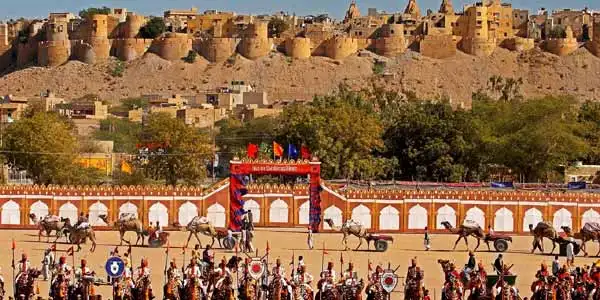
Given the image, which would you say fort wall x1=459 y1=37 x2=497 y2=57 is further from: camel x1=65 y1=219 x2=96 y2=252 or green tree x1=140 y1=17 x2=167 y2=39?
camel x1=65 y1=219 x2=96 y2=252

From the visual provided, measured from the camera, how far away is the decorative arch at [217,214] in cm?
4756

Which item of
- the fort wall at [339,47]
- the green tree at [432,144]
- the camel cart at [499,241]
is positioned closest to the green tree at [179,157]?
the green tree at [432,144]

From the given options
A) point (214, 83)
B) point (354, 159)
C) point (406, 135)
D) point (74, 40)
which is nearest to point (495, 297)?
point (354, 159)

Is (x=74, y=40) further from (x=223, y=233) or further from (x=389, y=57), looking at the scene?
(x=223, y=233)

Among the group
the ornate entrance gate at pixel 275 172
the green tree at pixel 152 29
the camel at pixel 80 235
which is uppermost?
the green tree at pixel 152 29

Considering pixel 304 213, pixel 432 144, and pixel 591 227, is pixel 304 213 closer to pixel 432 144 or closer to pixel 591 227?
pixel 591 227

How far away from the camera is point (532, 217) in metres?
48.3

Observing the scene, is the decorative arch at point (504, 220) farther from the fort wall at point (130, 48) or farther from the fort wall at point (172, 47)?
the fort wall at point (130, 48)

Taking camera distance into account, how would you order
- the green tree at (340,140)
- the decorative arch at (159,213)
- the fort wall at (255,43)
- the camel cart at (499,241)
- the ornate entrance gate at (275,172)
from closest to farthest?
the camel cart at (499,241)
the ornate entrance gate at (275,172)
the decorative arch at (159,213)
the green tree at (340,140)
the fort wall at (255,43)

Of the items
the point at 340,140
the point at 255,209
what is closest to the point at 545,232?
the point at 255,209

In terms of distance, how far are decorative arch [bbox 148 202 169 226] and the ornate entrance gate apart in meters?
2.46

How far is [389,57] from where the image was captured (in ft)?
411

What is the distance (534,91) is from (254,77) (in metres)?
22.9

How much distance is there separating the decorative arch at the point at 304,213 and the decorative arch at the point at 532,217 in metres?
7.02
